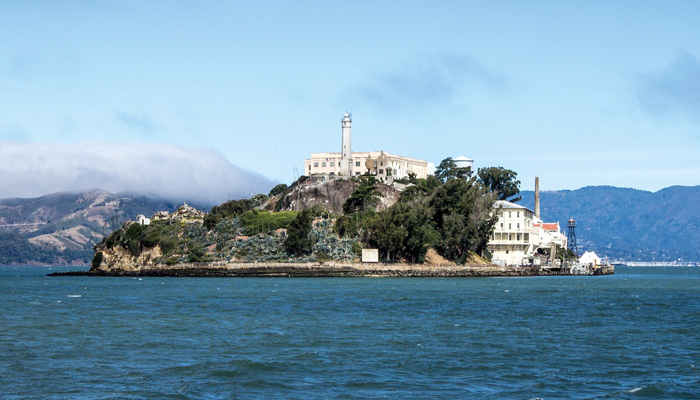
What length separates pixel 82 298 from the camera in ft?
248

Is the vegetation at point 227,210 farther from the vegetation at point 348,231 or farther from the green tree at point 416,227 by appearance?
the green tree at point 416,227

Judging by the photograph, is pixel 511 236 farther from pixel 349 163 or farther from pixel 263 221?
pixel 263 221

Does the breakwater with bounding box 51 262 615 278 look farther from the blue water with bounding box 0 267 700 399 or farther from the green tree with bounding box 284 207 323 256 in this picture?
the blue water with bounding box 0 267 700 399

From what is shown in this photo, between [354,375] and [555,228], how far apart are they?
479ft

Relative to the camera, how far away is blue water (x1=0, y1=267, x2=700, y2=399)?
2973 cm

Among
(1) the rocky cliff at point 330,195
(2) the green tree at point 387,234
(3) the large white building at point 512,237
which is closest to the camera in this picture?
(2) the green tree at point 387,234

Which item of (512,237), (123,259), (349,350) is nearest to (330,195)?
(512,237)

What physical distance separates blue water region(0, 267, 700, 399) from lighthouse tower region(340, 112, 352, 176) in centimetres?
9684

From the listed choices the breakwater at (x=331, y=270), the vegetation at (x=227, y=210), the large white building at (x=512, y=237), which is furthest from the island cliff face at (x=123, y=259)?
the large white building at (x=512, y=237)

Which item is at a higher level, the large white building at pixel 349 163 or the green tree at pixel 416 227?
the large white building at pixel 349 163

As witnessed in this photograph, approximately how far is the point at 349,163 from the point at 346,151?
7.81 ft

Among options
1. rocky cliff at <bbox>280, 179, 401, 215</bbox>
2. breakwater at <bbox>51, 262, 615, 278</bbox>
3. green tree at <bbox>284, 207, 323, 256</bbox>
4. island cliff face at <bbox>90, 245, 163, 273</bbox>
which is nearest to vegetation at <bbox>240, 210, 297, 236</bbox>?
green tree at <bbox>284, 207, 323, 256</bbox>

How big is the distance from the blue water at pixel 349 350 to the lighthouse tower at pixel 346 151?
96838mm

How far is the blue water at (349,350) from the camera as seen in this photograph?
2973cm
